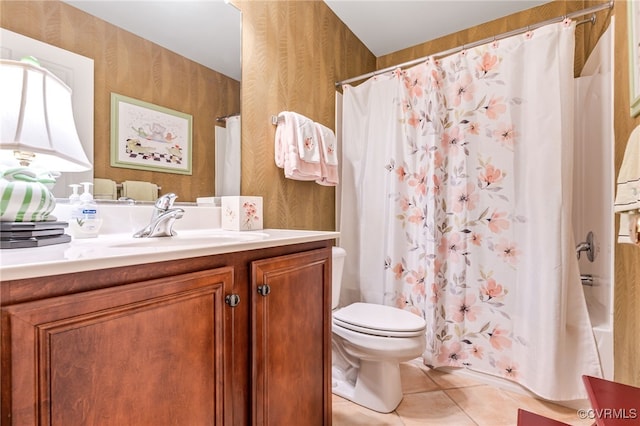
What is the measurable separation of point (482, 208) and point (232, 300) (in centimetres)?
151

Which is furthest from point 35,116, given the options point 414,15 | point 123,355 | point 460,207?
point 414,15

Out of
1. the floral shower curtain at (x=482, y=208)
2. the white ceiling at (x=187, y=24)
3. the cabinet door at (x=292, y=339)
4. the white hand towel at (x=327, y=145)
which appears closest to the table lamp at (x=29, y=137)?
the white ceiling at (x=187, y=24)

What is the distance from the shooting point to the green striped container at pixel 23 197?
27.0 inches

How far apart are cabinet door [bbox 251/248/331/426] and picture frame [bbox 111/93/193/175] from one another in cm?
66

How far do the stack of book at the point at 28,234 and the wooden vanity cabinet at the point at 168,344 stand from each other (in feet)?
0.85

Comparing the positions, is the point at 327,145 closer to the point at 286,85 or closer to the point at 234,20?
the point at 286,85

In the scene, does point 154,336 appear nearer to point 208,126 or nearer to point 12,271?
point 12,271

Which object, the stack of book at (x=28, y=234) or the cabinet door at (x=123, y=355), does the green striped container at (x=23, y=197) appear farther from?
the cabinet door at (x=123, y=355)

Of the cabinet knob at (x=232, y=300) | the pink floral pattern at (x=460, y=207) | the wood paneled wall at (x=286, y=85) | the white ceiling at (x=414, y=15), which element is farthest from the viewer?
the white ceiling at (x=414, y=15)

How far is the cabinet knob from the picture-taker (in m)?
0.80

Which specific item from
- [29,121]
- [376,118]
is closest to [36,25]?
[29,121]

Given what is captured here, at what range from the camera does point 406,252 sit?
6.37 ft

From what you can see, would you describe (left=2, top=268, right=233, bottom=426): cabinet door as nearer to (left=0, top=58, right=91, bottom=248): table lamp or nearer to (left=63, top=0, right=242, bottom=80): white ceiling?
(left=0, top=58, right=91, bottom=248): table lamp

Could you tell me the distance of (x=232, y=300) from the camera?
81cm
